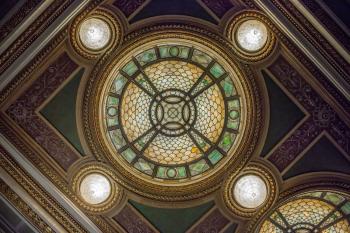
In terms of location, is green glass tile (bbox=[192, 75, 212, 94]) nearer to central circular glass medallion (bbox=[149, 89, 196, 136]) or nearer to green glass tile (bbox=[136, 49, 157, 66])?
central circular glass medallion (bbox=[149, 89, 196, 136])

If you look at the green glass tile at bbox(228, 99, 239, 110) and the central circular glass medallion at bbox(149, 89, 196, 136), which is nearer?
the green glass tile at bbox(228, 99, 239, 110)

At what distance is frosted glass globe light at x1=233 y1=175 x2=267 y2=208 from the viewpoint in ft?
33.6

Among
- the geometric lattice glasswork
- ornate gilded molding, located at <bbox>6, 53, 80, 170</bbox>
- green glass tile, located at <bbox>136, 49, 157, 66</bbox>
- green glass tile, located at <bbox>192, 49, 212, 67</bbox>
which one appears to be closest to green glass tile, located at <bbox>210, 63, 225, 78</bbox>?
green glass tile, located at <bbox>192, 49, 212, 67</bbox>

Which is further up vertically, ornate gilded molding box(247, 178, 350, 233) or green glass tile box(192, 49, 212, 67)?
green glass tile box(192, 49, 212, 67)

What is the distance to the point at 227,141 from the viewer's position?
412 inches

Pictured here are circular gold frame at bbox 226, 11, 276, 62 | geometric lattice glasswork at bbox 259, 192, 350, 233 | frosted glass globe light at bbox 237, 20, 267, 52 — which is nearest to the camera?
circular gold frame at bbox 226, 11, 276, 62

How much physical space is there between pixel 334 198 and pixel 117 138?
3.56 m

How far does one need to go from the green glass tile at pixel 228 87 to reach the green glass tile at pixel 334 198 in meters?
2.16

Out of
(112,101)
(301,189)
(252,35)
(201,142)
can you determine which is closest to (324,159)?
(301,189)

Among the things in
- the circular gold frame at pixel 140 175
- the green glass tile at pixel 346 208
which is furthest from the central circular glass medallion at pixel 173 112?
the green glass tile at pixel 346 208

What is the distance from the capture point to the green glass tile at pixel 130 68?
1024 centimetres

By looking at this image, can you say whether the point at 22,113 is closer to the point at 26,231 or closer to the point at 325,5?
the point at 26,231

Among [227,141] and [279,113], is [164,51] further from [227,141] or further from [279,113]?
[279,113]

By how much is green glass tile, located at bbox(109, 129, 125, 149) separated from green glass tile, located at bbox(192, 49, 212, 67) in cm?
170
